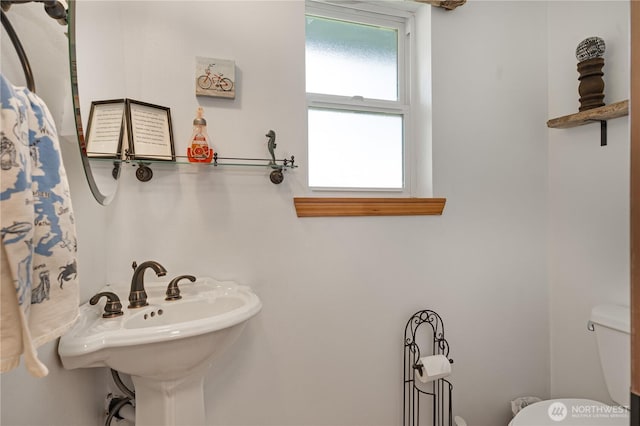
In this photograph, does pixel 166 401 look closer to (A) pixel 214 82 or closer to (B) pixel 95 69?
(B) pixel 95 69

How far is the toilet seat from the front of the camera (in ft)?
3.73

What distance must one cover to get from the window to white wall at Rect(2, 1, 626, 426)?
0.56ft

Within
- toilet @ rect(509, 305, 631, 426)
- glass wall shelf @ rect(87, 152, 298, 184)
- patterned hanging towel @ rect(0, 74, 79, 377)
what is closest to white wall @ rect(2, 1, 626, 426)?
glass wall shelf @ rect(87, 152, 298, 184)

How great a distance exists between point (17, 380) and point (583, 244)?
2.06 metres

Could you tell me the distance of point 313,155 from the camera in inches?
59.2

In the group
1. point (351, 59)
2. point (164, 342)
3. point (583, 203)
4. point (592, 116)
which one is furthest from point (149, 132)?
point (583, 203)

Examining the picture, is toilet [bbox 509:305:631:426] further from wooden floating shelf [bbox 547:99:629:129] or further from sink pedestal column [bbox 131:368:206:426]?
sink pedestal column [bbox 131:368:206:426]

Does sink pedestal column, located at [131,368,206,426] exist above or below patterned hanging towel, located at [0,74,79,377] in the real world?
below

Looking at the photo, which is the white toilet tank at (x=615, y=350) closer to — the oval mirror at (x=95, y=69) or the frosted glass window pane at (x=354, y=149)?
the frosted glass window pane at (x=354, y=149)

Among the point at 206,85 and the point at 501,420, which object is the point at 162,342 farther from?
the point at 501,420

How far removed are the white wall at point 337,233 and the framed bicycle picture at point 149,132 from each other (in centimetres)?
5

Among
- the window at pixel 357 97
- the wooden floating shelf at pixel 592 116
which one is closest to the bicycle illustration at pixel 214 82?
the window at pixel 357 97

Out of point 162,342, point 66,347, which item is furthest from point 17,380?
point 162,342

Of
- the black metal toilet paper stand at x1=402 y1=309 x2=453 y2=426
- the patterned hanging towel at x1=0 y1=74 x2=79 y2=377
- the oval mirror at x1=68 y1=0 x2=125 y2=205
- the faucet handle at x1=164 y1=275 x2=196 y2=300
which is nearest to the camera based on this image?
the patterned hanging towel at x1=0 y1=74 x2=79 y2=377
